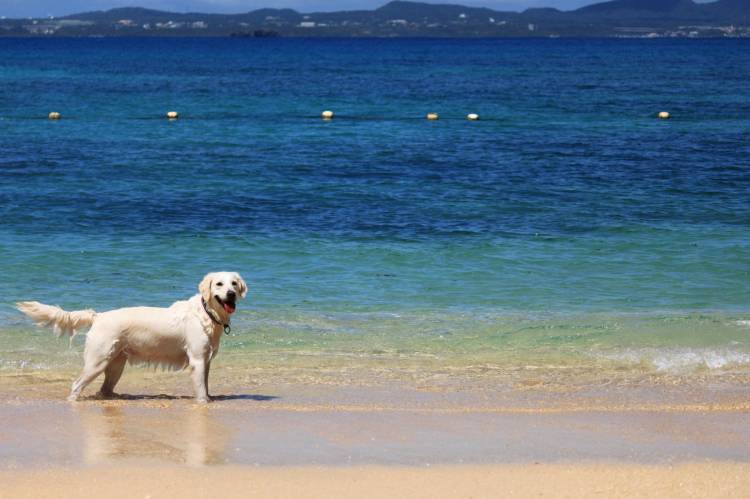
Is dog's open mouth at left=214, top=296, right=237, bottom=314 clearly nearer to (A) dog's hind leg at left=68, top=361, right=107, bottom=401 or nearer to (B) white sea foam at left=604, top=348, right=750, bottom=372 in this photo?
(A) dog's hind leg at left=68, top=361, right=107, bottom=401

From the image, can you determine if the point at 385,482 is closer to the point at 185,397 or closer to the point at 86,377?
the point at 185,397

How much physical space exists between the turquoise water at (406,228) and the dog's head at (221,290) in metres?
2.61

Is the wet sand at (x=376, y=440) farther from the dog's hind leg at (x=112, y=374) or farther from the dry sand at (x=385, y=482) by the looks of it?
the dog's hind leg at (x=112, y=374)

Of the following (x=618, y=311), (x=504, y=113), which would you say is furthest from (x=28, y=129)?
(x=618, y=311)

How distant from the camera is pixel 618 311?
1504 cm

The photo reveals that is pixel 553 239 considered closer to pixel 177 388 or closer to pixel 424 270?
pixel 424 270

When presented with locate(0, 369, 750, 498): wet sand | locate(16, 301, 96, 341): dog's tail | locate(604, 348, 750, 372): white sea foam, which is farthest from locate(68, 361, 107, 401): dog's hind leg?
locate(604, 348, 750, 372): white sea foam

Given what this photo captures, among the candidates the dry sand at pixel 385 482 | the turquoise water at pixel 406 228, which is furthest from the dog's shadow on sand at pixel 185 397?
the dry sand at pixel 385 482

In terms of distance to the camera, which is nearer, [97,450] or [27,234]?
[97,450]

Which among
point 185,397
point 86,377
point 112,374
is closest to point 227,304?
point 185,397

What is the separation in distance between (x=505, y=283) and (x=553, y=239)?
12.0 ft

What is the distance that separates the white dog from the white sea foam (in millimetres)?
4630

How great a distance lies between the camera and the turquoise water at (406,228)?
45.2 ft

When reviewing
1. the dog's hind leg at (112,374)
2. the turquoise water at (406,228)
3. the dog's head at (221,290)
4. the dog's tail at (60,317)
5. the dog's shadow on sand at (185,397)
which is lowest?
the turquoise water at (406,228)
